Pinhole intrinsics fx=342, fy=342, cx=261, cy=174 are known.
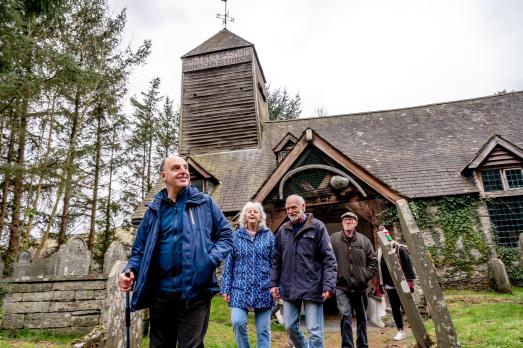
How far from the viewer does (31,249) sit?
1409 cm

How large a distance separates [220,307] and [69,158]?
306 inches

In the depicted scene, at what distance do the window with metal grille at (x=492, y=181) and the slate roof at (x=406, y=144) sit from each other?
1.95 ft

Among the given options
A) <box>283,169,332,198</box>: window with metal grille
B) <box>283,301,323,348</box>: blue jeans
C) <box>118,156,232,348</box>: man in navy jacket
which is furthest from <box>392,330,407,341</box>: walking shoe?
<box>118,156,232,348</box>: man in navy jacket

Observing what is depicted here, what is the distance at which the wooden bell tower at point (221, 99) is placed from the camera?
56.3 feet

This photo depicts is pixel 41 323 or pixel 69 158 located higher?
pixel 69 158

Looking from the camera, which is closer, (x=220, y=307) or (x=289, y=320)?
(x=289, y=320)

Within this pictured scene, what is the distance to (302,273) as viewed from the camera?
3994mm

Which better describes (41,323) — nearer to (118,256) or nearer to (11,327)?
(11,327)

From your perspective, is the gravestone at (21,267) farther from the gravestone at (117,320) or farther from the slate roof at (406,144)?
the gravestone at (117,320)

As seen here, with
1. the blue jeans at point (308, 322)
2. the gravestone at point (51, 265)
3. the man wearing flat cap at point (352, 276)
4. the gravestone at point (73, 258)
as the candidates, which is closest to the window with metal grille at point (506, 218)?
the man wearing flat cap at point (352, 276)

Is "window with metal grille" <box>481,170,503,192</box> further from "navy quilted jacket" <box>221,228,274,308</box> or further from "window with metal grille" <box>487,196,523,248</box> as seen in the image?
"navy quilted jacket" <box>221,228,274,308</box>

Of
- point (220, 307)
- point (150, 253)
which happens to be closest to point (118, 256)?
point (220, 307)

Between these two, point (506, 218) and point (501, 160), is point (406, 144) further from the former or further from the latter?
point (506, 218)

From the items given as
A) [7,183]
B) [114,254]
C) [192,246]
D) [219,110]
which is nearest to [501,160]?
[219,110]
